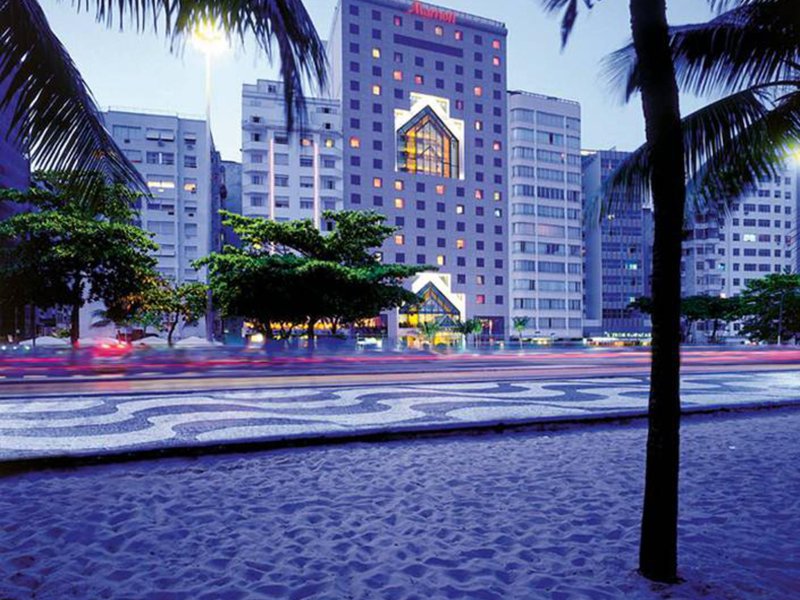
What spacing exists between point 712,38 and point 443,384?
1088cm

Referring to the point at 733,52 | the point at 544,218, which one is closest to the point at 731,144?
the point at 733,52

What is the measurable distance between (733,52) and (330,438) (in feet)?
26.8

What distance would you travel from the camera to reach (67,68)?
4512mm

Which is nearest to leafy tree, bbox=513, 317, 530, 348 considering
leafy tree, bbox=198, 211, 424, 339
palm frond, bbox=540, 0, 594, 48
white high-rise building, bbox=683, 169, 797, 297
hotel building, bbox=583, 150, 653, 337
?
hotel building, bbox=583, 150, 653, 337

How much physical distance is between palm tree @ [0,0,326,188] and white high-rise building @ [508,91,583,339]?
9117 centimetres

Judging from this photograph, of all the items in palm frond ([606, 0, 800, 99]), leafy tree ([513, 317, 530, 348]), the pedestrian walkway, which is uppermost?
palm frond ([606, 0, 800, 99])

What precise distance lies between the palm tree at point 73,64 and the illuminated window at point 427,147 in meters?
87.2

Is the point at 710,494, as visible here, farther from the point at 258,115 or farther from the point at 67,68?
the point at 258,115

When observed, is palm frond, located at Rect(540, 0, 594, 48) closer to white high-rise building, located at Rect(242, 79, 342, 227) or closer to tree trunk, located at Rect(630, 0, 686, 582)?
tree trunk, located at Rect(630, 0, 686, 582)

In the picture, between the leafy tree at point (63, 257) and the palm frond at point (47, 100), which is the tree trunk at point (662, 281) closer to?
the palm frond at point (47, 100)

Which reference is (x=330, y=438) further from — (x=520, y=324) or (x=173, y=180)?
(x=173, y=180)

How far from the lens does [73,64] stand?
464 cm

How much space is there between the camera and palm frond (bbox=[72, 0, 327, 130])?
3.81 meters

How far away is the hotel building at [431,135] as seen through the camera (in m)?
87.5
